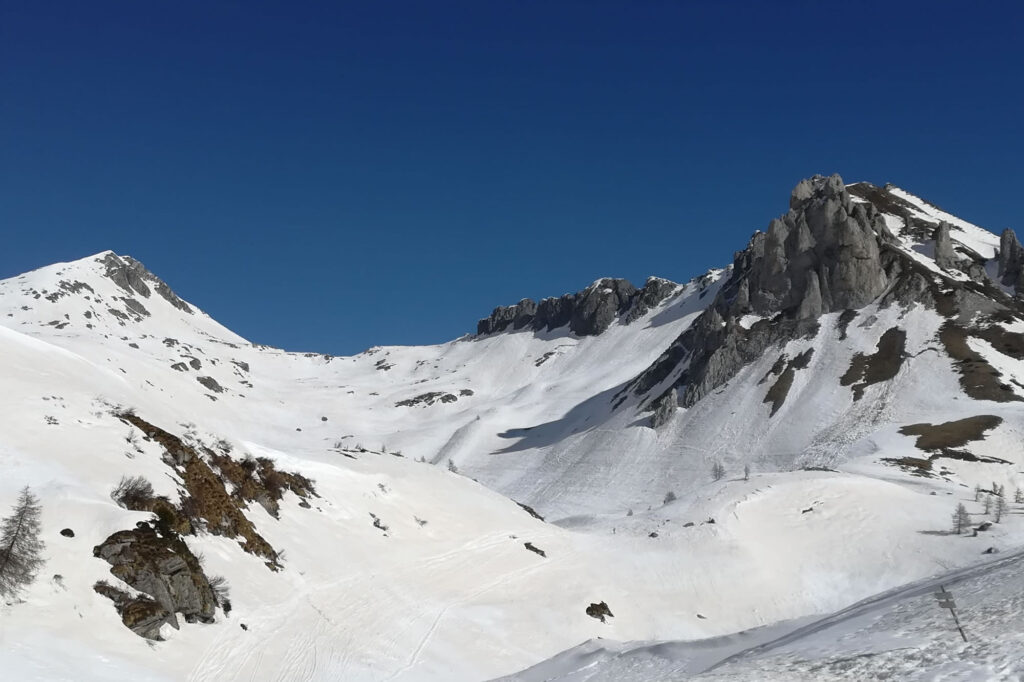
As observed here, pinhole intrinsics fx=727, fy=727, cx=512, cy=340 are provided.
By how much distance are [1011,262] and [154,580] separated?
489 ft

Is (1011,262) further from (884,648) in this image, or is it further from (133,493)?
(133,493)

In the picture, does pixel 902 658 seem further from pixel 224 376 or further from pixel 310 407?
pixel 224 376

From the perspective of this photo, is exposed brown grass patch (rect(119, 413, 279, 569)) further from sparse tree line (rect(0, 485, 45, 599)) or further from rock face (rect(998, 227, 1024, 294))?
rock face (rect(998, 227, 1024, 294))

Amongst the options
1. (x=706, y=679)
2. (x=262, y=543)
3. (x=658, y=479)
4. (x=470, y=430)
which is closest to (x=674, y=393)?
(x=658, y=479)

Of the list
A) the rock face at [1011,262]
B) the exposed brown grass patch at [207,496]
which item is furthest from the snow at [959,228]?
the exposed brown grass patch at [207,496]

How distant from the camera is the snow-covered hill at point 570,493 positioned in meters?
21.1

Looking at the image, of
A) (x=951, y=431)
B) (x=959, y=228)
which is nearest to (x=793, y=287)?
(x=951, y=431)

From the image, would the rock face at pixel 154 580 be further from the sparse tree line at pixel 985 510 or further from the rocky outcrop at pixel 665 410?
the rocky outcrop at pixel 665 410

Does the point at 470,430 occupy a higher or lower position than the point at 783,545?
higher

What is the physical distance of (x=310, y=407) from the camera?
161875mm

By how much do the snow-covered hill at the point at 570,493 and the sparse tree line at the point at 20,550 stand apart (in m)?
0.53

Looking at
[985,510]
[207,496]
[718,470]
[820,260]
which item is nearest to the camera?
[207,496]

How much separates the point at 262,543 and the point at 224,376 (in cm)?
14798

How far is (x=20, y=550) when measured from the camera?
17969 millimetres
